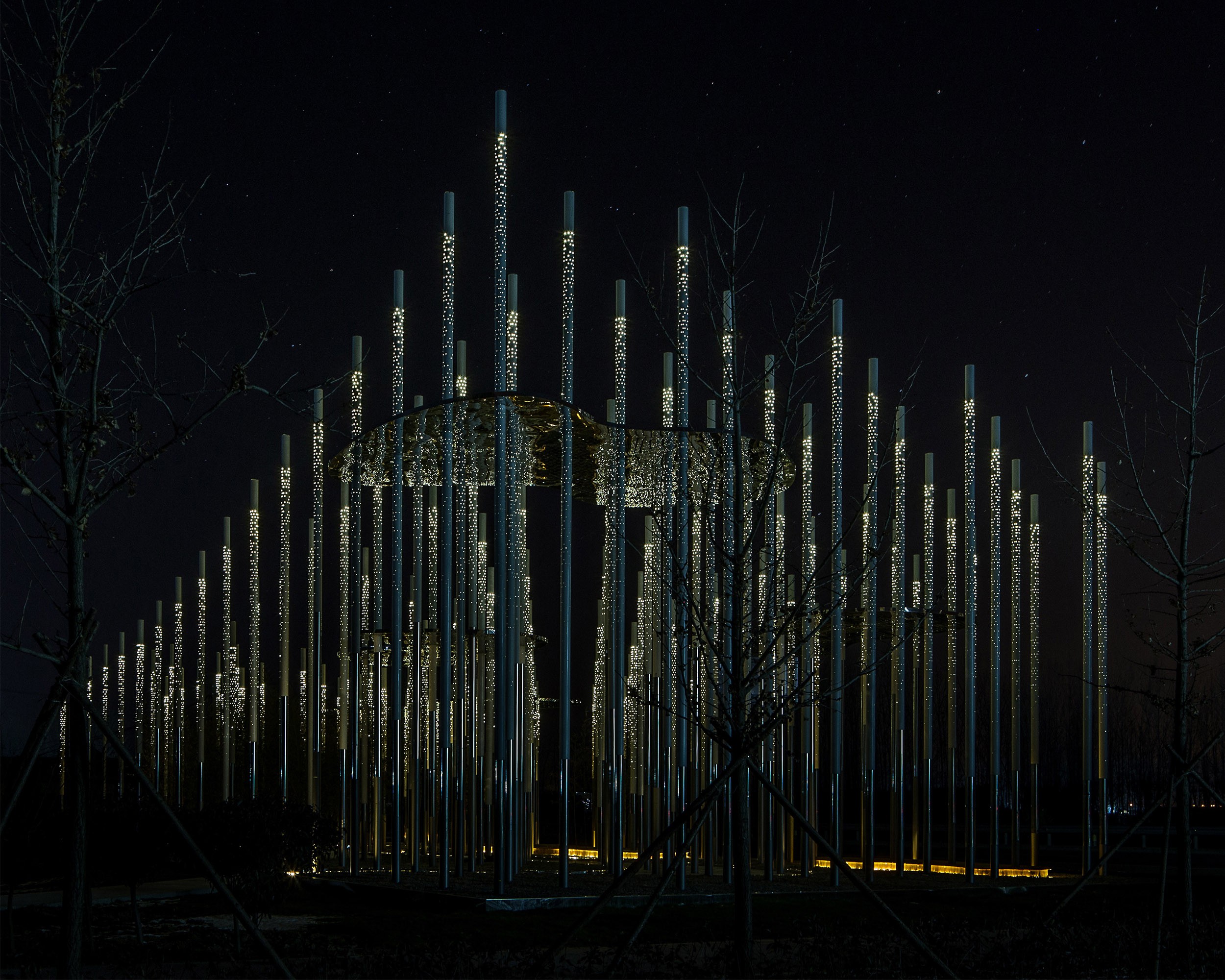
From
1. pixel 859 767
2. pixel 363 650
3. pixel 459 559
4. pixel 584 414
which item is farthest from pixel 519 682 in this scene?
pixel 859 767

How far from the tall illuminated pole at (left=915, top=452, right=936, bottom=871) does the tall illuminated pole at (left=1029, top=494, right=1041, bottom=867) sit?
4.16 ft

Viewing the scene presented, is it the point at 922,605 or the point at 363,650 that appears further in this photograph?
the point at 363,650

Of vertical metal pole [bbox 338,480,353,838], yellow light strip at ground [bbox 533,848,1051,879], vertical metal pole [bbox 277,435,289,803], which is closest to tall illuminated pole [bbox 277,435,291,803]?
vertical metal pole [bbox 277,435,289,803]

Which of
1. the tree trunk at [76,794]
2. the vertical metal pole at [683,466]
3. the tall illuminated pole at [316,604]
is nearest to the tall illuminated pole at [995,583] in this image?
the vertical metal pole at [683,466]

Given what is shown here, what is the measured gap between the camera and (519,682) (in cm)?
1619

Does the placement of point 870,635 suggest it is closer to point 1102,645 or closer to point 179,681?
point 1102,645

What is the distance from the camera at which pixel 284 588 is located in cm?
1812

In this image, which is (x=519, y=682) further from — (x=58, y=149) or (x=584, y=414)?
(x=58, y=149)

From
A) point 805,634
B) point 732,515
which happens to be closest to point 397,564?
point 805,634

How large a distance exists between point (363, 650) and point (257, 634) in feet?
6.13

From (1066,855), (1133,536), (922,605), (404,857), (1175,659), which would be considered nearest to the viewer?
(1175,659)

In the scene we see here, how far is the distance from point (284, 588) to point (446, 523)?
5468mm

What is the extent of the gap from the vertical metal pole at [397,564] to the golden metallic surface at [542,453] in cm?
24

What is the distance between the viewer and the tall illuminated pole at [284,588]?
17812 millimetres
